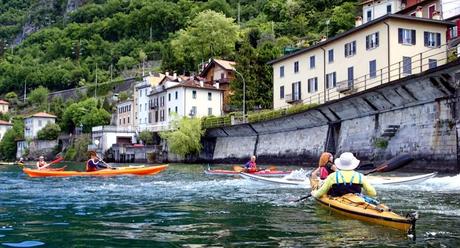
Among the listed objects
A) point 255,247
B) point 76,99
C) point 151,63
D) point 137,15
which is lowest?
point 255,247

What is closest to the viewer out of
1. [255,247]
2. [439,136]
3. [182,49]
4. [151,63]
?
[255,247]

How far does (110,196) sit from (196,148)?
38.3 metres

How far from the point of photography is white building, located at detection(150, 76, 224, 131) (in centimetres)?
6900

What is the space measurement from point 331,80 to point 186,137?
59.5 ft

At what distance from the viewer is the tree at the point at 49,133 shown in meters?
91.4

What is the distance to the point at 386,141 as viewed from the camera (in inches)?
1240

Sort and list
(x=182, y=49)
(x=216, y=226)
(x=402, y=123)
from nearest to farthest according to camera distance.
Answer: (x=216, y=226), (x=402, y=123), (x=182, y=49)

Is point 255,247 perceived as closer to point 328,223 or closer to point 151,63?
point 328,223

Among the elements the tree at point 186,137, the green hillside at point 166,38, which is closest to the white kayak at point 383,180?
the tree at point 186,137

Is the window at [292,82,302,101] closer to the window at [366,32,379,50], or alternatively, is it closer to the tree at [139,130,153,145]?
the window at [366,32,379,50]

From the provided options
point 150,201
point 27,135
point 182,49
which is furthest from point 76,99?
point 150,201

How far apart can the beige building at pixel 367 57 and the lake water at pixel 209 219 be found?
18.6 metres

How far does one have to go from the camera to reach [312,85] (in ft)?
158

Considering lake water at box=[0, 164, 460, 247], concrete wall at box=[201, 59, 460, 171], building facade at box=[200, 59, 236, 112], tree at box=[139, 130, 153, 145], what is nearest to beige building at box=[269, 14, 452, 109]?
concrete wall at box=[201, 59, 460, 171]
